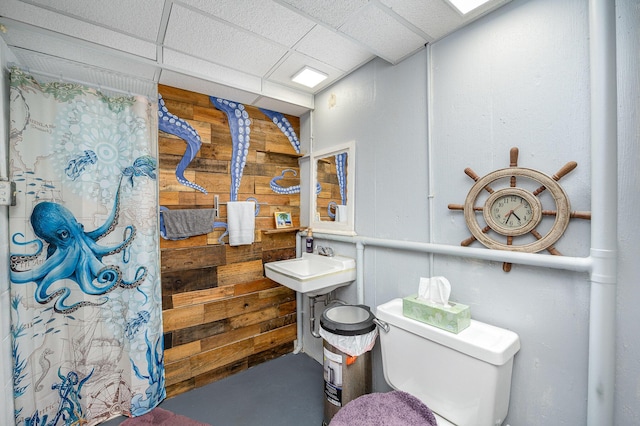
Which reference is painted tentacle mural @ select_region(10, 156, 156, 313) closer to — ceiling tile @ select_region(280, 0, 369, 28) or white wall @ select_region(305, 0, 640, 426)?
ceiling tile @ select_region(280, 0, 369, 28)

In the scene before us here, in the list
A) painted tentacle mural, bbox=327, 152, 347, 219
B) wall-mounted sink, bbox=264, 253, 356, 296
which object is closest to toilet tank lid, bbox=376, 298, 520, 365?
wall-mounted sink, bbox=264, 253, 356, 296

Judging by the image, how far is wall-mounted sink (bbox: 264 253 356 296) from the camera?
1.73 meters

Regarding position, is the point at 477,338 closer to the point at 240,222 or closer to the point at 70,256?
the point at 240,222

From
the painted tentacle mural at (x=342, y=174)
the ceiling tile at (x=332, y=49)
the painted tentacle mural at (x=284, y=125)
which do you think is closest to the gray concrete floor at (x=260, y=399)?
the painted tentacle mural at (x=342, y=174)

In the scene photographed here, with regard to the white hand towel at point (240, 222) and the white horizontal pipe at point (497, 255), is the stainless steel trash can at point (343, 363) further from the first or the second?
the white hand towel at point (240, 222)

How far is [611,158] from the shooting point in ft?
2.86

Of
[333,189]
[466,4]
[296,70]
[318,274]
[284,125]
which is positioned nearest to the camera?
[466,4]

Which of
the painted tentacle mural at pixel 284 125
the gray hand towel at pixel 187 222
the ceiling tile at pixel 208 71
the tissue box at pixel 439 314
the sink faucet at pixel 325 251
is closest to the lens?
the tissue box at pixel 439 314

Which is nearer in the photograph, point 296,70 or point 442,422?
point 442,422

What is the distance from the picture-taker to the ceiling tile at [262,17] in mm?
1273

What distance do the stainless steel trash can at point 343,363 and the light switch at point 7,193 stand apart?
174 cm

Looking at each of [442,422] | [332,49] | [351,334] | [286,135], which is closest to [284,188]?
[286,135]

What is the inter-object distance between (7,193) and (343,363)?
198 centimetres

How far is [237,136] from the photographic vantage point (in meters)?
2.17
